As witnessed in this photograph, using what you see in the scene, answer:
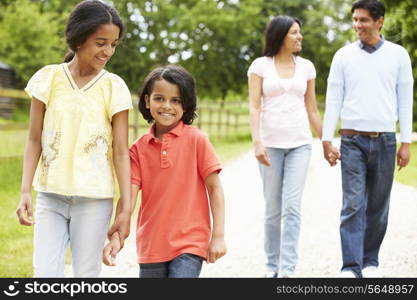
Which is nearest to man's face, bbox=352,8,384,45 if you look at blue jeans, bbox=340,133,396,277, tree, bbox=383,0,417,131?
blue jeans, bbox=340,133,396,277

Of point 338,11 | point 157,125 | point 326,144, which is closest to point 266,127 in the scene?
point 326,144

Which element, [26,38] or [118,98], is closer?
[118,98]

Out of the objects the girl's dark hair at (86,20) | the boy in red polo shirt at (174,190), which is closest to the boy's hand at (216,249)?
the boy in red polo shirt at (174,190)

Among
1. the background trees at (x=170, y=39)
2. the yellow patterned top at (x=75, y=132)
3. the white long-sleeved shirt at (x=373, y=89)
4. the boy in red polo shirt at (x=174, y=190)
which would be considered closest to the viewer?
the yellow patterned top at (x=75, y=132)

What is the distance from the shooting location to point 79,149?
130 inches

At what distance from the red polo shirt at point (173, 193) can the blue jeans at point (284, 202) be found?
171 cm

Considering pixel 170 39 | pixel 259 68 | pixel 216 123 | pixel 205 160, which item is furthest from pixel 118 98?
pixel 170 39

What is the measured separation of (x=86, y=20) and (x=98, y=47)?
13cm

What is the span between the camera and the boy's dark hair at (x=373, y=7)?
16.2 feet

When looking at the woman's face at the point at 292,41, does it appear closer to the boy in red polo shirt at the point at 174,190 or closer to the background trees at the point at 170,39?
the boy in red polo shirt at the point at 174,190

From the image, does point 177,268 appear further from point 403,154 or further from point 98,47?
point 403,154

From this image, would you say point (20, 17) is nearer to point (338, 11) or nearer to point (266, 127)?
point (338, 11)

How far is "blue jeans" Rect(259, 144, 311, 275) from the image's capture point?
512 centimetres

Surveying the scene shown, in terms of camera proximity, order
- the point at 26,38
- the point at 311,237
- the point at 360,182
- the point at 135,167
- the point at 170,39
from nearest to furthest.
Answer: the point at 135,167
the point at 360,182
the point at 311,237
the point at 170,39
the point at 26,38
